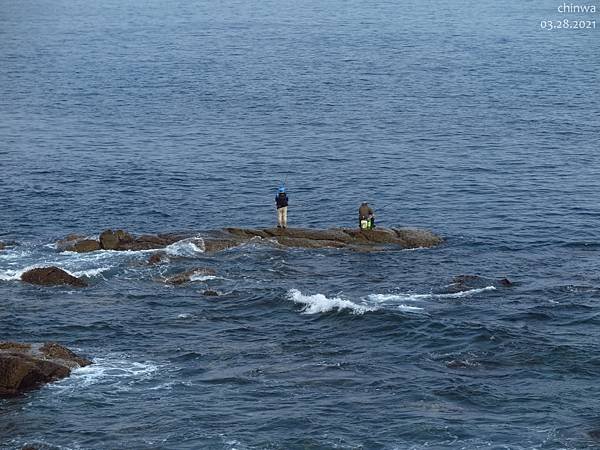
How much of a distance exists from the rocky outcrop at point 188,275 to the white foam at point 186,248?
10.6ft

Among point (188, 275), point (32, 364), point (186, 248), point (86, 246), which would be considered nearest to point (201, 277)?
point (188, 275)

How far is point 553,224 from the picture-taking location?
79500 millimetres

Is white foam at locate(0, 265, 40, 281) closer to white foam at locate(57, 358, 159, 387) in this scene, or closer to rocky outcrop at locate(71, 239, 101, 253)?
rocky outcrop at locate(71, 239, 101, 253)

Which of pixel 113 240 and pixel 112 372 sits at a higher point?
pixel 113 240

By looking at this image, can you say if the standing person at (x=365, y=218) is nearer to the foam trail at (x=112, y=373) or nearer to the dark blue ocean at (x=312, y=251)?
the dark blue ocean at (x=312, y=251)

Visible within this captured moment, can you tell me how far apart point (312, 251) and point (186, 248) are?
25.4 feet

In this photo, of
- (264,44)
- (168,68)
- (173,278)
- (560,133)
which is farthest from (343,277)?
(264,44)

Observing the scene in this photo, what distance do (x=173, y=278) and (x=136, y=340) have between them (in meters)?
8.86

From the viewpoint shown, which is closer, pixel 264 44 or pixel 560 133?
pixel 560 133

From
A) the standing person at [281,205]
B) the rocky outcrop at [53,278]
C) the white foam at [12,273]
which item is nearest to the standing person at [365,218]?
the standing person at [281,205]

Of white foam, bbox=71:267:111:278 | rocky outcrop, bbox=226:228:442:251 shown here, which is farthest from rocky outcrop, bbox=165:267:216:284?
rocky outcrop, bbox=226:228:442:251

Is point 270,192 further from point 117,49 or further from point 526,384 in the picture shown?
point 117,49

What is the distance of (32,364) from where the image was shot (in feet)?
170

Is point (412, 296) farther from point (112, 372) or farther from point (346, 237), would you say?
point (112, 372)
